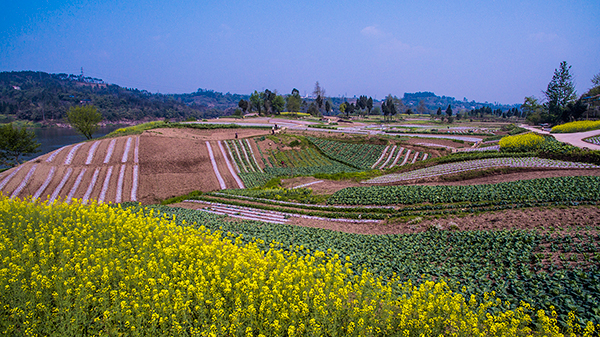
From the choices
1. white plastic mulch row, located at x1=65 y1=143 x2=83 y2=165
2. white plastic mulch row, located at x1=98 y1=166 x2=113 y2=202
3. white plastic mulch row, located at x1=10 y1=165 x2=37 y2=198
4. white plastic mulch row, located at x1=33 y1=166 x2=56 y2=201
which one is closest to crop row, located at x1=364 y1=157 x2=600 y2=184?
white plastic mulch row, located at x1=98 y1=166 x2=113 y2=202

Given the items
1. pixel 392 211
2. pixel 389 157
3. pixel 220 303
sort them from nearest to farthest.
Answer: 1. pixel 220 303
2. pixel 392 211
3. pixel 389 157

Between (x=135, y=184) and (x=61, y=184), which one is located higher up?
(x=61, y=184)

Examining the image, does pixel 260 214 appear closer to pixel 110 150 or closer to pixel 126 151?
pixel 126 151

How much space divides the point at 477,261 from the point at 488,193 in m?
8.93

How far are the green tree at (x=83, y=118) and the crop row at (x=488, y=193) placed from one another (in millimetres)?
51436

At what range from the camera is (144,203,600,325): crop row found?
7.67 meters

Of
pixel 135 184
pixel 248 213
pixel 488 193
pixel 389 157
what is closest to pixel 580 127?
pixel 389 157

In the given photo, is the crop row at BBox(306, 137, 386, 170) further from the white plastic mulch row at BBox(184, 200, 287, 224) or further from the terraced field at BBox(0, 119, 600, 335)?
the white plastic mulch row at BBox(184, 200, 287, 224)

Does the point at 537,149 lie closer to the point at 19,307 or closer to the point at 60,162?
the point at 19,307

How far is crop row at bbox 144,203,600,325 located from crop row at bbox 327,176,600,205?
18.0ft

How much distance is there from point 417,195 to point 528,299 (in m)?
12.3

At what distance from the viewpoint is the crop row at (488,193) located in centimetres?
1545

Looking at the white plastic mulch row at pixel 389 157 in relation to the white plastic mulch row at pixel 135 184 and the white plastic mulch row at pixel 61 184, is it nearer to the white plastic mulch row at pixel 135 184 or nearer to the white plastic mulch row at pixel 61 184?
the white plastic mulch row at pixel 135 184

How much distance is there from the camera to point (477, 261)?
35.2ft
